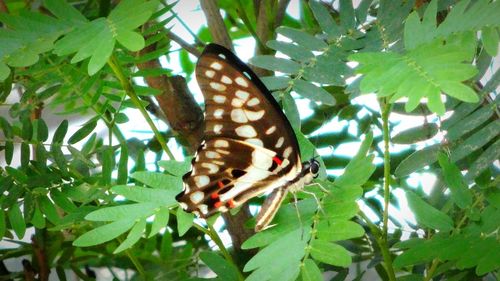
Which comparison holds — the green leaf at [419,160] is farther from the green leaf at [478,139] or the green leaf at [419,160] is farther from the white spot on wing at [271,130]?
the white spot on wing at [271,130]

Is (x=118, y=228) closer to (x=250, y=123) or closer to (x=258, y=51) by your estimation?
(x=250, y=123)

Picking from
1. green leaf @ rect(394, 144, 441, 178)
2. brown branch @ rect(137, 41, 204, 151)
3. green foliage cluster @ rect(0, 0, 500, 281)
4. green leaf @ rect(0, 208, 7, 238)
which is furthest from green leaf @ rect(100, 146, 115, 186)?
green leaf @ rect(394, 144, 441, 178)

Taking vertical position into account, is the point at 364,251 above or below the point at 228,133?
below

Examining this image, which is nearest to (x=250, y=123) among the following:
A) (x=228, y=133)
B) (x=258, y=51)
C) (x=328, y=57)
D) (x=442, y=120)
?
(x=228, y=133)

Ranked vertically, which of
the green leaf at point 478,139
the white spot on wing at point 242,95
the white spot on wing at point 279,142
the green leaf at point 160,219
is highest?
the white spot on wing at point 242,95

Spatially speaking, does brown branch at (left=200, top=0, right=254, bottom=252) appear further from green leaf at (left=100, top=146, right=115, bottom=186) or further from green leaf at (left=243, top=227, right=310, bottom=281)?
green leaf at (left=243, top=227, right=310, bottom=281)

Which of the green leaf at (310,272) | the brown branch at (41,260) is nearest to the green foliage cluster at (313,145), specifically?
the green leaf at (310,272)

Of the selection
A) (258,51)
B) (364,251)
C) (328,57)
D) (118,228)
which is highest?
(258,51)

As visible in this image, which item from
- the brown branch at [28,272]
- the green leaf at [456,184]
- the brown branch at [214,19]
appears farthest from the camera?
the brown branch at [28,272]
